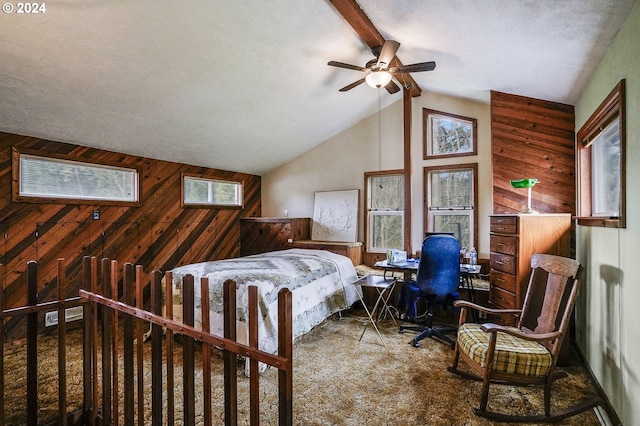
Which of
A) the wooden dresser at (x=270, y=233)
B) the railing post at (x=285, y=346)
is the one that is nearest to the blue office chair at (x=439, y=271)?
the railing post at (x=285, y=346)

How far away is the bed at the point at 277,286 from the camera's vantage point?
2.80m

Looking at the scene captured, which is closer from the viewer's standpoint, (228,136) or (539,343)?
(539,343)

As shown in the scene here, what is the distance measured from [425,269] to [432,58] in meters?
2.18

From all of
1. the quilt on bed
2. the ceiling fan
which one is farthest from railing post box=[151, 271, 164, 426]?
the ceiling fan

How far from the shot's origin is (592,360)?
2580mm

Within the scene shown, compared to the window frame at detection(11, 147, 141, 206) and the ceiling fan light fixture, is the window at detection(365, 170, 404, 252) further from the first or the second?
the window frame at detection(11, 147, 141, 206)

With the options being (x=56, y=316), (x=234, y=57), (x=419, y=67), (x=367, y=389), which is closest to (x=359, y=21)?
(x=419, y=67)

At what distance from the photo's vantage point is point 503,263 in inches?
123

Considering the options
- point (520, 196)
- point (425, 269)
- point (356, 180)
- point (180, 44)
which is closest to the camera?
point (180, 44)

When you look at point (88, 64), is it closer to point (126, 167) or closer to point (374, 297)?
point (126, 167)

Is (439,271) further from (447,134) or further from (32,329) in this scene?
(32,329)

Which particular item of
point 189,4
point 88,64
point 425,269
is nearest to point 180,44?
point 189,4

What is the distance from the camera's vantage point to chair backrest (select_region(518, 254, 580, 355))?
2.28m

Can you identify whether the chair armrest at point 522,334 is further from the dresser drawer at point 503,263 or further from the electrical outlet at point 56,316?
the electrical outlet at point 56,316
